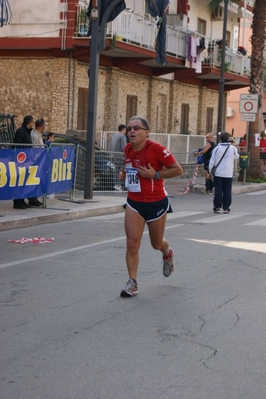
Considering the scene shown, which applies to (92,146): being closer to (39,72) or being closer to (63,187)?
(63,187)

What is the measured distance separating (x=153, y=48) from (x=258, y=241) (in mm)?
17656

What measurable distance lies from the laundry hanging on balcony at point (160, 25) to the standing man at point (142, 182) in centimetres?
2109

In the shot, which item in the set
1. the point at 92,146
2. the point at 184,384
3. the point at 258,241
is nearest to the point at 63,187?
the point at 92,146

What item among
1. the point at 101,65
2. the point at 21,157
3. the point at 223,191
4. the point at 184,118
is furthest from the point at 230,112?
the point at 21,157

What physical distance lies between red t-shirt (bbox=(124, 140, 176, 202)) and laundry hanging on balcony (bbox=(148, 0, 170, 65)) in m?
21.1

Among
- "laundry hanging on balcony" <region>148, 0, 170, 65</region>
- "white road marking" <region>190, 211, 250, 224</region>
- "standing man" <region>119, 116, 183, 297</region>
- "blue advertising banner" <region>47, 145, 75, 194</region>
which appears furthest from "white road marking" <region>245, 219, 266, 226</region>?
"laundry hanging on balcony" <region>148, 0, 170, 65</region>

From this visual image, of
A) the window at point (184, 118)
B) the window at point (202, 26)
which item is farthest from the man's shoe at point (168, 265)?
the window at point (202, 26)

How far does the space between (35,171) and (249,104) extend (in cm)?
1389

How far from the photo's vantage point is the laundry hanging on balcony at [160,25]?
29.1 meters

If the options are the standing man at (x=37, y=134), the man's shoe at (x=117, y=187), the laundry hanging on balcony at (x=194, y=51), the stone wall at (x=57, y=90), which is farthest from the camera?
the laundry hanging on balcony at (x=194, y=51)

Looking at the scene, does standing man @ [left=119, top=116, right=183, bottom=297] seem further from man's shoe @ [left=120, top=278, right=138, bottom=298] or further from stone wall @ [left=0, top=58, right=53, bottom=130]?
stone wall @ [left=0, top=58, right=53, bottom=130]

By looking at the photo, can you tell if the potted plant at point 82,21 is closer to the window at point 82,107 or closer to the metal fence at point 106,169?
the window at point 82,107

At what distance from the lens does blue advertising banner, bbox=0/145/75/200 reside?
15.1 metres

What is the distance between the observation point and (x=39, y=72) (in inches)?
1096
